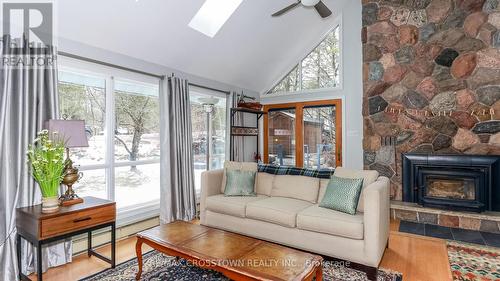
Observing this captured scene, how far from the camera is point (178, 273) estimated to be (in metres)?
2.62

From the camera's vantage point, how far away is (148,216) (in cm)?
390

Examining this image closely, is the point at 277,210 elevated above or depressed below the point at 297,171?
below

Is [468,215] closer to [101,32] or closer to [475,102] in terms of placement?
[475,102]

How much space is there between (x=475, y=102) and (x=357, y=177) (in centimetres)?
250

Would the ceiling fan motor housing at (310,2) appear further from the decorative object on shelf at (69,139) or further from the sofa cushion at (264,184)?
the decorative object on shelf at (69,139)

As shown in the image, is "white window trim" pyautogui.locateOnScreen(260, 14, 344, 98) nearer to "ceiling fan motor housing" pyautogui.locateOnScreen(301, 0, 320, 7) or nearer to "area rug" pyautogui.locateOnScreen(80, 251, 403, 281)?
"ceiling fan motor housing" pyautogui.locateOnScreen(301, 0, 320, 7)

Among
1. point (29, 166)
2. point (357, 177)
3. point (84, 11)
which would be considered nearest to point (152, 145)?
point (29, 166)

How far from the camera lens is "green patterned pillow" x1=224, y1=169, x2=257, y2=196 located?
12.1 ft

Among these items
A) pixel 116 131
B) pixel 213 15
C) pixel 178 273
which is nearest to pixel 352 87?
pixel 213 15

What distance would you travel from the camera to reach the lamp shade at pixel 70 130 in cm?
252

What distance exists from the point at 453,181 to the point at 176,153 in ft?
13.9

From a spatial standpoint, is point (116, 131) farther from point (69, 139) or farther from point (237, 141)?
point (237, 141)

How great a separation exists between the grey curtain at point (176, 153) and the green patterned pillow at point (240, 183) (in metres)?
0.81

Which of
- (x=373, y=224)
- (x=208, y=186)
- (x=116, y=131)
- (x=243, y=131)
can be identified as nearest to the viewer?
(x=373, y=224)
